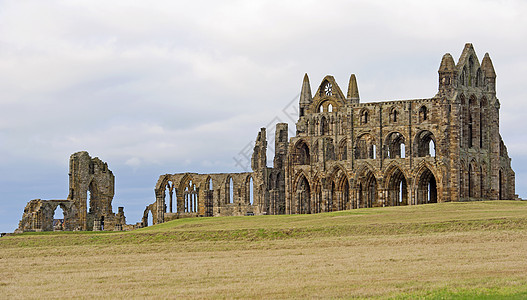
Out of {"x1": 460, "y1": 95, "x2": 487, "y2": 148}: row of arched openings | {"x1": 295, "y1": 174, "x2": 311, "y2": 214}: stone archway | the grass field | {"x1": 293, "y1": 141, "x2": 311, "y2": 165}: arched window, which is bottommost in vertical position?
the grass field

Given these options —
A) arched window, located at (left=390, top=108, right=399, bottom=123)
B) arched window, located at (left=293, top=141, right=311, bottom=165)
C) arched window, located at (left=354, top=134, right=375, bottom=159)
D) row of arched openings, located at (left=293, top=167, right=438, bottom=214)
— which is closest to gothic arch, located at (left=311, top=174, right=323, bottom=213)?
row of arched openings, located at (left=293, top=167, right=438, bottom=214)

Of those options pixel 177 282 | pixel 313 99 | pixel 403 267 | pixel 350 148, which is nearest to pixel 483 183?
pixel 350 148

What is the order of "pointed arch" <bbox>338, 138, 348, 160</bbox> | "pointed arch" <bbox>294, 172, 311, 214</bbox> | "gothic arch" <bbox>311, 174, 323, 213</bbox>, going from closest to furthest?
"pointed arch" <bbox>338, 138, 348, 160</bbox> < "gothic arch" <bbox>311, 174, 323, 213</bbox> < "pointed arch" <bbox>294, 172, 311, 214</bbox>

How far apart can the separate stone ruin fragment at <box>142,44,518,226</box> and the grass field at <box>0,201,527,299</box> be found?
14585mm

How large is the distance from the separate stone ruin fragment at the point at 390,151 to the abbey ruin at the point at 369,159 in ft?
0.32

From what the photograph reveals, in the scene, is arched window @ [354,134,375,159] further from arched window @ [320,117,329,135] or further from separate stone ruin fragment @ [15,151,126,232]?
separate stone ruin fragment @ [15,151,126,232]

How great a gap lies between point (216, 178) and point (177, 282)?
68.1 metres

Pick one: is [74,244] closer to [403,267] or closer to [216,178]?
[403,267]

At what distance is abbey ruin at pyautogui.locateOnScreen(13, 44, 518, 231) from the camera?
8244cm

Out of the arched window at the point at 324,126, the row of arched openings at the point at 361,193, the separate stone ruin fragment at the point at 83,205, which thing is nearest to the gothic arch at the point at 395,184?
the row of arched openings at the point at 361,193

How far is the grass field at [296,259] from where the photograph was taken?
3081 cm

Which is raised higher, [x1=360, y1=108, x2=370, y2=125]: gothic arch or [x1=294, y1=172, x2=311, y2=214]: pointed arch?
[x1=360, y1=108, x2=370, y2=125]: gothic arch

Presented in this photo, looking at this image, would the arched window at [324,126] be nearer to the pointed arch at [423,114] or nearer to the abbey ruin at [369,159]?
the abbey ruin at [369,159]

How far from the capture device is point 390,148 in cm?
8688
